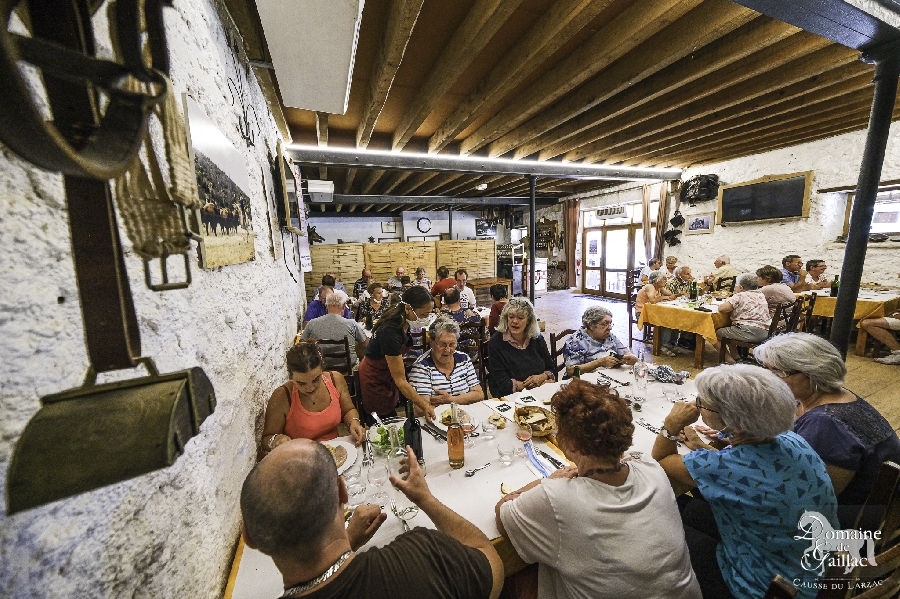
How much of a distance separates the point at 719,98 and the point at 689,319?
9.74ft

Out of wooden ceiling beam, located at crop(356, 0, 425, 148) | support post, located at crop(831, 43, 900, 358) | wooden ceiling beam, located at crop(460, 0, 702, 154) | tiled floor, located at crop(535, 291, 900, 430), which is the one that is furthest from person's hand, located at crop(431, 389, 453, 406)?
tiled floor, located at crop(535, 291, 900, 430)

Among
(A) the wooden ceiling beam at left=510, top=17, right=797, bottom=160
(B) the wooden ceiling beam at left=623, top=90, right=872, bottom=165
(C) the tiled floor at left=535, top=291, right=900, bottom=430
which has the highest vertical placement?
(B) the wooden ceiling beam at left=623, top=90, right=872, bottom=165

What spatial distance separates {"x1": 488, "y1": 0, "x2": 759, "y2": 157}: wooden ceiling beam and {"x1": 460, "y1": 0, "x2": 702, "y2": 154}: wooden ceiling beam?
0.16m

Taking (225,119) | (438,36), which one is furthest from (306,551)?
(438,36)

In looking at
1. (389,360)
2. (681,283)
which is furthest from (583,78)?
(681,283)

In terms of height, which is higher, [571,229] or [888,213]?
[571,229]

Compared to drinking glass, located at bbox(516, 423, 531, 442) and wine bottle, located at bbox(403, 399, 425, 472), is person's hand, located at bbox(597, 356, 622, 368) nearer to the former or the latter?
drinking glass, located at bbox(516, 423, 531, 442)

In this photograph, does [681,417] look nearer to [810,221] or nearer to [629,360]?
[629,360]

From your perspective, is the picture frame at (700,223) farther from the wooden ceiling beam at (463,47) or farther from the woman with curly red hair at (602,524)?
the woman with curly red hair at (602,524)

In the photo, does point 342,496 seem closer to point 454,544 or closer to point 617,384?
point 454,544

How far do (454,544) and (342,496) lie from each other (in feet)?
1.34

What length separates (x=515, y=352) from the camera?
3.12 meters

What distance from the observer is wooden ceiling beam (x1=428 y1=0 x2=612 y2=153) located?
2.19 meters

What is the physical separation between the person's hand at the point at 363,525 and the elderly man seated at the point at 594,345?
224 centimetres
